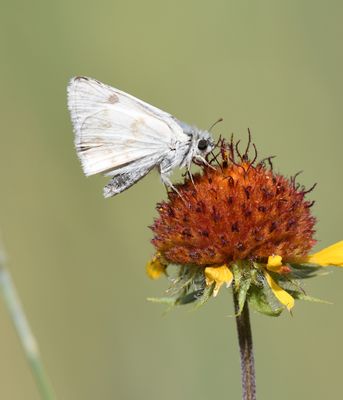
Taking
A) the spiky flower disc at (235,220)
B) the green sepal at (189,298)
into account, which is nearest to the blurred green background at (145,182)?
the spiky flower disc at (235,220)

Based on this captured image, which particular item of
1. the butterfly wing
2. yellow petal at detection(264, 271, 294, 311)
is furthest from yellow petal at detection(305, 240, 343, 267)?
the butterfly wing

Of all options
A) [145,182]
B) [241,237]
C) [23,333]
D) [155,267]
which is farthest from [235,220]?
[145,182]

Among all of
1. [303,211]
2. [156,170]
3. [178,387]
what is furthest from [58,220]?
[303,211]

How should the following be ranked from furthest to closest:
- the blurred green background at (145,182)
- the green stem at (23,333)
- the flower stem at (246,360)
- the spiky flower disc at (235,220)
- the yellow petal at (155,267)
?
1. the blurred green background at (145,182)
2. the yellow petal at (155,267)
3. the spiky flower disc at (235,220)
4. the green stem at (23,333)
5. the flower stem at (246,360)

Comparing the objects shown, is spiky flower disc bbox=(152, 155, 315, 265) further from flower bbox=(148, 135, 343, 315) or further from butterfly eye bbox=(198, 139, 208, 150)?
butterfly eye bbox=(198, 139, 208, 150)

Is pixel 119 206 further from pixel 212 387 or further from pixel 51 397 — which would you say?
pixel 51 397

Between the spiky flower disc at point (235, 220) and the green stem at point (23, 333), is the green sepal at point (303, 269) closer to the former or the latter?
the spiky flower disc at point (235, 220)
